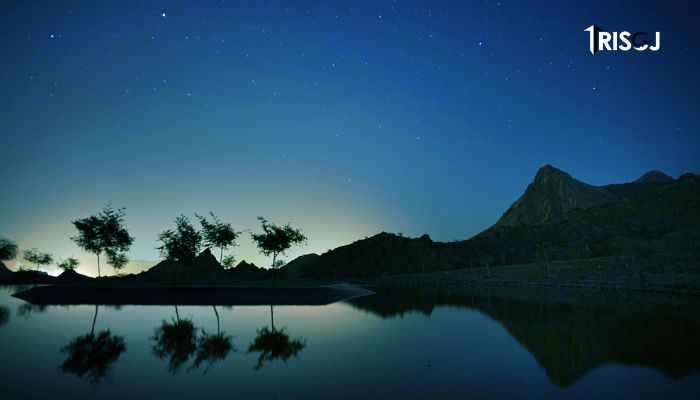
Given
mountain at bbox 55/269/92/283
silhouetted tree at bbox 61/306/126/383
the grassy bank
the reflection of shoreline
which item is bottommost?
mountain at bbox 55/269/92/283

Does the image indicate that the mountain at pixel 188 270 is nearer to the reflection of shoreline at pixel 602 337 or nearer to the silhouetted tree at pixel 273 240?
the silhouetted tree at pixel 273 240

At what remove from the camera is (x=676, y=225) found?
125 meters

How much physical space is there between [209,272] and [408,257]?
291ft

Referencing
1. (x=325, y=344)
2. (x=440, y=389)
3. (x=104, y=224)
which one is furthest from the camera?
(x=104, y=224)

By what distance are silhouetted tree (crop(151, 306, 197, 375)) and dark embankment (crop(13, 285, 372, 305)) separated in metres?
16.3

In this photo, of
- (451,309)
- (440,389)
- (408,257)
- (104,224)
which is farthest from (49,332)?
(408,257)

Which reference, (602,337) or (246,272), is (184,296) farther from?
(246,272)

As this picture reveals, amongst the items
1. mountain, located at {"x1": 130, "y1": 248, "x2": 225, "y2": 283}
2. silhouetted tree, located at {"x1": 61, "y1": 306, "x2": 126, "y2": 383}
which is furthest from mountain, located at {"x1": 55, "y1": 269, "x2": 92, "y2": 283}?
silhouetted tree, located at {"x1": 61, "y1": 306, "x2": 126, "y2": 383}

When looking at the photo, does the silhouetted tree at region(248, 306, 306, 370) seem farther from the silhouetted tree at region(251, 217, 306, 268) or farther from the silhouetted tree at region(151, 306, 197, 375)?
the silhouetted tree at region(251, 217, 306, 268)

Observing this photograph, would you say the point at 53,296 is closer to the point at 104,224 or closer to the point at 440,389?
the point at 104,224

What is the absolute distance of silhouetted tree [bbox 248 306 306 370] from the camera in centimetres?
1424

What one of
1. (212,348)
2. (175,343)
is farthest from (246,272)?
(212,348)

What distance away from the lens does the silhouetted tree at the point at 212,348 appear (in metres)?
13.6

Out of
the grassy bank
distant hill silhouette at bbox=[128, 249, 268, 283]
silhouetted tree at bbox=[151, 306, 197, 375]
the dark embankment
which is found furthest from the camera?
distant hill silhouette at bbox=[128, 249, 268, 283]
